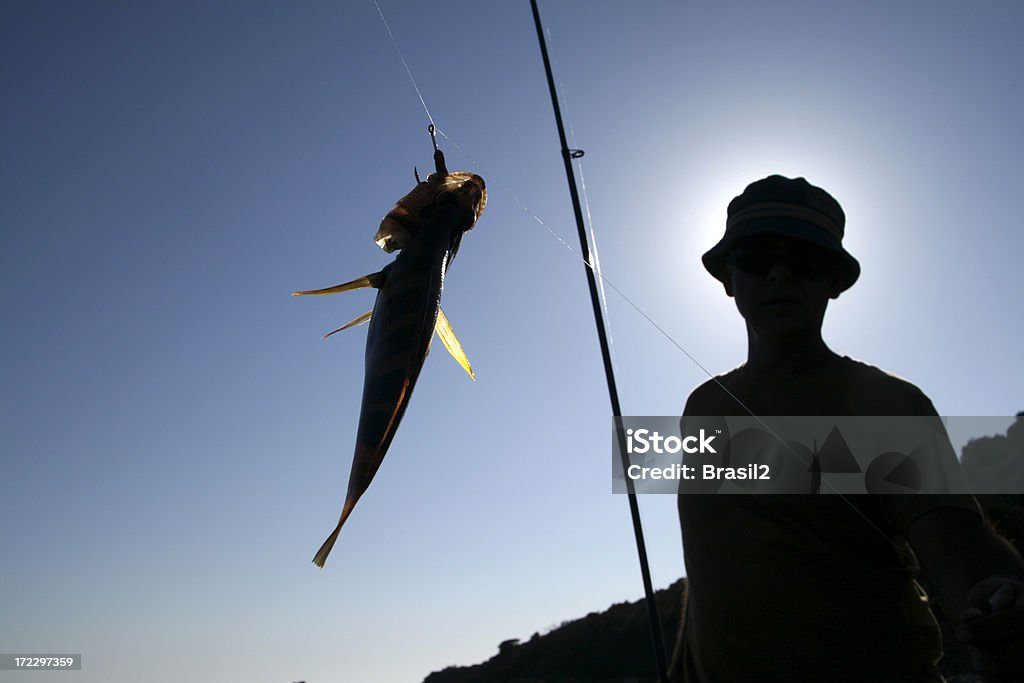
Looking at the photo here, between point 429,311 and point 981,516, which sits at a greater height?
point 429,311

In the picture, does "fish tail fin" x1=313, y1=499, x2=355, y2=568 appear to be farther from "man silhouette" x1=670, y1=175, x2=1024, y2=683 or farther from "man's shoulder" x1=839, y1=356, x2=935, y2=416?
"man's shoulder" x1=839, y1=356, x2=935, y2=416

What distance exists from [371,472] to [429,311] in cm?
61

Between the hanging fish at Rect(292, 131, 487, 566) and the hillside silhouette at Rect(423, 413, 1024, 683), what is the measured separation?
10213 mm

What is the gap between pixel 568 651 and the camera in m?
14.6

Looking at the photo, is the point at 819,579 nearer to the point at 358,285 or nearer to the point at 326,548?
the point at 326,548

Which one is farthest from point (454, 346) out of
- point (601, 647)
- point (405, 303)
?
point (601, 647)

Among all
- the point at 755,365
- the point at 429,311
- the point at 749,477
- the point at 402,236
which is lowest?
the point at 749,477

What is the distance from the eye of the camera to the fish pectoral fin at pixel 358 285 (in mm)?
2588

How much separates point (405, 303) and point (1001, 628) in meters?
1.80

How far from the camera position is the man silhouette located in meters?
1.42

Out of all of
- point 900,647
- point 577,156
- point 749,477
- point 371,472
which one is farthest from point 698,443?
point 577,156

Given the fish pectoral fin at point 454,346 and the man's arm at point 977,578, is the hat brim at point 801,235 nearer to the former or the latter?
the man's arm at point 977,578

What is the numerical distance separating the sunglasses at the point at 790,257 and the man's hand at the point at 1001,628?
35.0 inches

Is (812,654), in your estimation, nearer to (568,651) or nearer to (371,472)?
(371,472)
